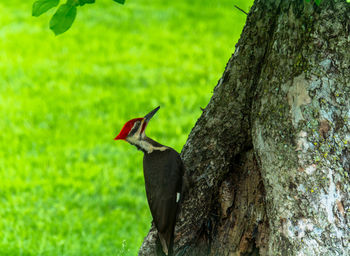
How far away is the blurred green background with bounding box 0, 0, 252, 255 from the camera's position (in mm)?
6062

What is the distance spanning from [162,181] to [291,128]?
3.35 feet

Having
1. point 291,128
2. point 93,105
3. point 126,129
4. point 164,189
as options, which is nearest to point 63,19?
point 126,129

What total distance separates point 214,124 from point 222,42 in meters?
6.99

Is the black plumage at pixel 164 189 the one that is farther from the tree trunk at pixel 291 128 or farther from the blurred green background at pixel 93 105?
the blurred green background at pixel 93 105

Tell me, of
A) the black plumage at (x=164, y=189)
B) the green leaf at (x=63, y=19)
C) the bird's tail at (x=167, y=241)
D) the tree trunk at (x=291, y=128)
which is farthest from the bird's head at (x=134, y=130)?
the green leaf at (x=63, y=19)

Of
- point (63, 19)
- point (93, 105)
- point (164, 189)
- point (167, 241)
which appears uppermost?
point (93, 105)

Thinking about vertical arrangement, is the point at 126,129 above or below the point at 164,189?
above

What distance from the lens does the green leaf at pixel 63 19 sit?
2844 mm

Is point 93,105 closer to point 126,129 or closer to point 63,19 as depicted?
point 126,129

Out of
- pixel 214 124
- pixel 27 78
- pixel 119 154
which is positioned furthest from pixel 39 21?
pixel 214 124

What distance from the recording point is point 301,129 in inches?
130

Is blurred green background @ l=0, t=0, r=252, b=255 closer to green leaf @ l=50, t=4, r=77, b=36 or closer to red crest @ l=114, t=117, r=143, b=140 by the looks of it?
red crest @ l=114, t=117, r=143, b=140

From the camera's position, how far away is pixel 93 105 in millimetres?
8523

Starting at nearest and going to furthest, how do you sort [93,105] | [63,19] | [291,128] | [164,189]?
[63,19]
[291,128]
[164,189]
[93,105]
